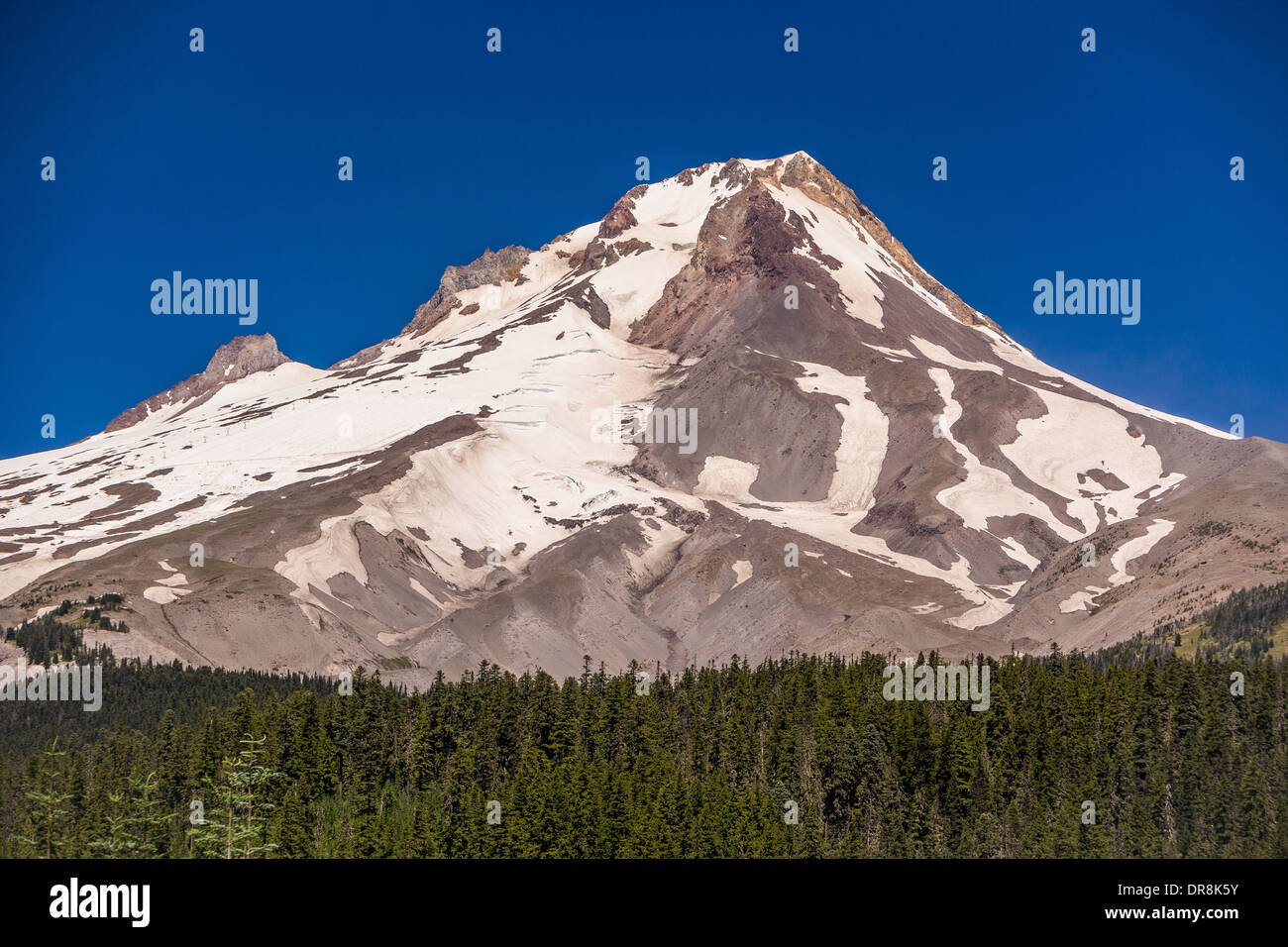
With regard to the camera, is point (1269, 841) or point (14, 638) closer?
point (1269, 841)

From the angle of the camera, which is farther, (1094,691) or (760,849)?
(1094,691)

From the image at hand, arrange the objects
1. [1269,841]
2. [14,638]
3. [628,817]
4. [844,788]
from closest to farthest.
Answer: [1269,841]
[628,817]
[844,788]
[14,638]

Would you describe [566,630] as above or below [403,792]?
above

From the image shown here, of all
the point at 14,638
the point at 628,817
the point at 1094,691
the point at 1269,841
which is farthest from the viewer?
the point at 14,638

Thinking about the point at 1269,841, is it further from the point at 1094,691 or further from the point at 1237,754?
the point at 1094,691

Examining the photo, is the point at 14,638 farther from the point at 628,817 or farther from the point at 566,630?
the point at 628,817
